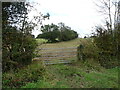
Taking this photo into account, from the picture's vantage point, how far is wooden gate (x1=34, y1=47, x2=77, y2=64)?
24.6ft

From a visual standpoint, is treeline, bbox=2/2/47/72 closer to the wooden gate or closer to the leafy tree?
the wooden gate

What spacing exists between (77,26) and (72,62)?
2.50m

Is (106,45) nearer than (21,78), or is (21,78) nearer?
(21,78)

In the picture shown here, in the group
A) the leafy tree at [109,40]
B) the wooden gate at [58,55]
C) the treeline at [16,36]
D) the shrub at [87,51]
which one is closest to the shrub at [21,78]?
the treeline at [16,36]

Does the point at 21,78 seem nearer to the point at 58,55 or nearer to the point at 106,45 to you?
the point at 58,55

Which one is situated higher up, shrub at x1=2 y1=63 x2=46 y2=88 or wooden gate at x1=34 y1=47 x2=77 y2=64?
wooden gate at x1=34 y1=47 x2=77 y2=64

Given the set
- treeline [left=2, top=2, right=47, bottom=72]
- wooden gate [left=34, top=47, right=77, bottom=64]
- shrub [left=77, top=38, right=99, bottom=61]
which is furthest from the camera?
wooden gate [left=34, top=47, right=77, bottom=64]

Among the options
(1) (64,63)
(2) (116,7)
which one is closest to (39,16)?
(1) (64,63)

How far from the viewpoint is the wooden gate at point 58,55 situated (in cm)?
749

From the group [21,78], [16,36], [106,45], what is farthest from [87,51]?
[21,78]

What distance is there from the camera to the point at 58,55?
783 centimetres

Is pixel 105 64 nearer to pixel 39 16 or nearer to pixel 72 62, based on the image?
pixel 72 62

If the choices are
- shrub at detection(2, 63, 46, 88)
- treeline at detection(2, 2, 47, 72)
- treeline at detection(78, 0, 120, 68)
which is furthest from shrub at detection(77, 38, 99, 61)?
shrub at detection(2, 63, 46, 88)

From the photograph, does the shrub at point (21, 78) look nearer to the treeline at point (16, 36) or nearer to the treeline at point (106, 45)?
the treeline at point (16, 36)
